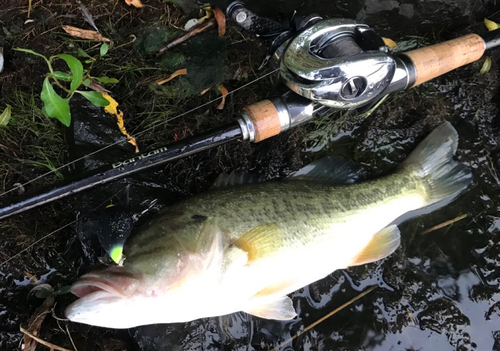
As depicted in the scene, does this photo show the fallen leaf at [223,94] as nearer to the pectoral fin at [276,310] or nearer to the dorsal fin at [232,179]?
the dorsal fin at [232,179]

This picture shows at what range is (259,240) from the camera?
6.61 ft

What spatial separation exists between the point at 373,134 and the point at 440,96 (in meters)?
0.57

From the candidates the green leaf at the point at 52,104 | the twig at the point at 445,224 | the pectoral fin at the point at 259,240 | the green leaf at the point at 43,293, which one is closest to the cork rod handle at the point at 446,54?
the twig at the point at 445,224

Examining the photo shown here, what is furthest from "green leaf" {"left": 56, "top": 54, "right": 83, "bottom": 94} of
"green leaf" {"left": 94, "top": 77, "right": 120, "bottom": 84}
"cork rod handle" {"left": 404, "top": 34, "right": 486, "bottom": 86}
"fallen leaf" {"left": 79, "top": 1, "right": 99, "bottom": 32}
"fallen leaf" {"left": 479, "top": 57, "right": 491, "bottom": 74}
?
"fallen leaf" {"left": 479, "top": 57, "right": 491, "bottom": 74}

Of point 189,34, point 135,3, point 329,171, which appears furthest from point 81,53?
point 329,171

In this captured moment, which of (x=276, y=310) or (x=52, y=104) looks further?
(x=276, y=310)

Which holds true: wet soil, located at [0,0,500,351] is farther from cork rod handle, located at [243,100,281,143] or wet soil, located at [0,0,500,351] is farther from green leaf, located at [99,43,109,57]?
cork rod handle, located at [243,100,281,143]

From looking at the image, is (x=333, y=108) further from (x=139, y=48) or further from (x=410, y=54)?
(x=139, y=48)

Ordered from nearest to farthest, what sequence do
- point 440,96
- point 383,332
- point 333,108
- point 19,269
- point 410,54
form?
point 333,108 → point 410,54 → point 19,269 → point 383,332 → point 440,96

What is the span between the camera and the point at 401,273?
269 cm

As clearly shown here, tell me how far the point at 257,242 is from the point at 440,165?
1.45 metres

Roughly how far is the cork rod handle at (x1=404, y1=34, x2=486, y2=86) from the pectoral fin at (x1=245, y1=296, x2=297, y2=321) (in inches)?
57.9

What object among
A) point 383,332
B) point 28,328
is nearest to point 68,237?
point 28,328

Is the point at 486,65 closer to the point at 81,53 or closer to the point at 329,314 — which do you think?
the point at 329,314
